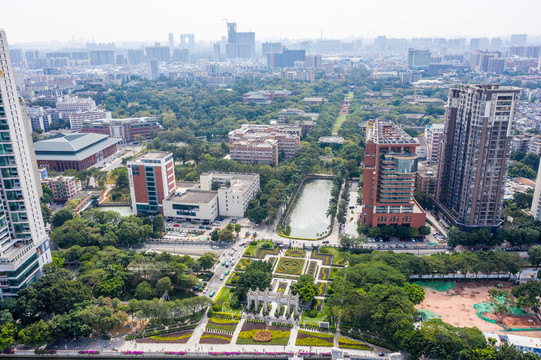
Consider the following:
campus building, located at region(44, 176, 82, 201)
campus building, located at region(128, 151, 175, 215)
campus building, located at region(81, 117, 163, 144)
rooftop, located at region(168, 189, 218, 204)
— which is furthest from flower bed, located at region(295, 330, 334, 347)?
campus building, located at region(81, 117, 163, 144)

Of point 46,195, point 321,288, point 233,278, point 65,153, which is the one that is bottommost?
point 321,288

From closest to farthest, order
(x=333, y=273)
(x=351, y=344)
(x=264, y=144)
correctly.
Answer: (x=351, y=344), (x=333, y=273), (x=264, y=144)

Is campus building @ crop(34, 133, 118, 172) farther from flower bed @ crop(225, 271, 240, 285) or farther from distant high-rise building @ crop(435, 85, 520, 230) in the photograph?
distant high-rise building @ crop(435, 85, 520, 230)

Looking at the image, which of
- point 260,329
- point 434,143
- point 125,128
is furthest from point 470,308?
point 125,128

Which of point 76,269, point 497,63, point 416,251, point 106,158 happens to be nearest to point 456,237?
point 416,251

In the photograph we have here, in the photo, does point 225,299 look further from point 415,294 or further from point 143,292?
point 415,294

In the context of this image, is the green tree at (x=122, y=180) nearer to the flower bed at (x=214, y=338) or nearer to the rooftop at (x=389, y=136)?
the rooftop at (x=389, y=136)

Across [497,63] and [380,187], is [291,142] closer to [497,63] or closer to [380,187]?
[380,187]
